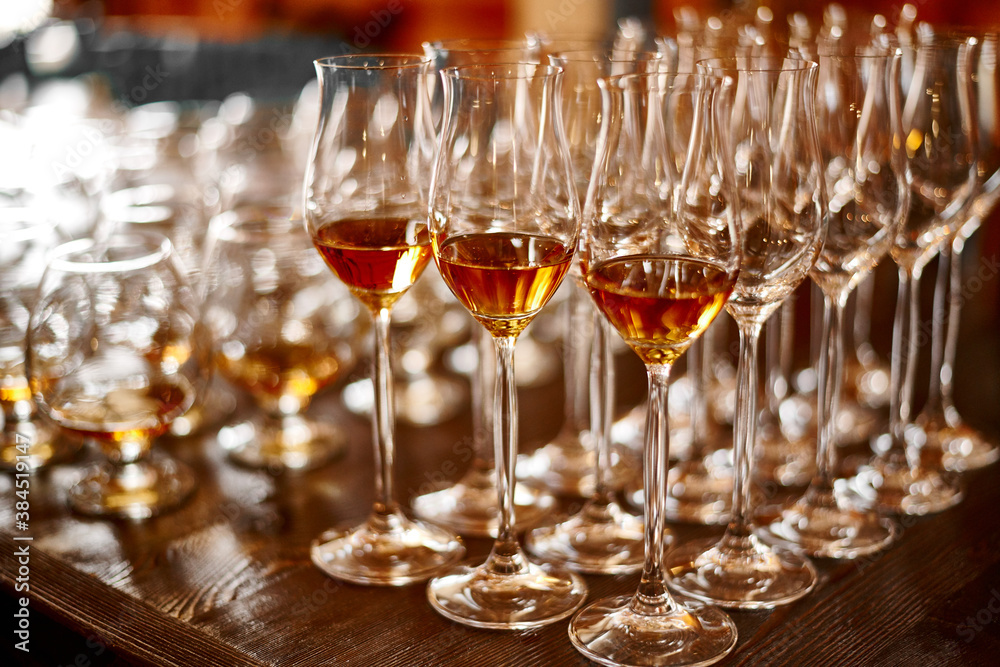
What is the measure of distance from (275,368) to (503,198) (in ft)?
1.61

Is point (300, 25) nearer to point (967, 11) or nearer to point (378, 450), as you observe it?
point (967, 11)

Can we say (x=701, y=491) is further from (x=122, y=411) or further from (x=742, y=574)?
(x=122, y=411)

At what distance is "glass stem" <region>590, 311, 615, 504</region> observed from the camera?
1.05 m

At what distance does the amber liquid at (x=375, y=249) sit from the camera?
945mm

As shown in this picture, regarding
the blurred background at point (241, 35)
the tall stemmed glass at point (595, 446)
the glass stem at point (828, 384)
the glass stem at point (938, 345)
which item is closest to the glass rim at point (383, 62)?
the tall stemmed glass at point (595, 446)

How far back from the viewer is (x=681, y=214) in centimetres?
78

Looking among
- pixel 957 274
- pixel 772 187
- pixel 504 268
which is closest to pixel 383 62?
pixel 504 268

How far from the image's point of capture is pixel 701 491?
1.13 m

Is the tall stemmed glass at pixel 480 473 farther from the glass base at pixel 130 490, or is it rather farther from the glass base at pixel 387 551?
the glass base at pixel 130 490

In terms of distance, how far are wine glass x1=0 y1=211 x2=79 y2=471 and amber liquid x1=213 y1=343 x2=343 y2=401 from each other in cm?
19

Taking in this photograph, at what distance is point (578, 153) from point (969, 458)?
537 mm

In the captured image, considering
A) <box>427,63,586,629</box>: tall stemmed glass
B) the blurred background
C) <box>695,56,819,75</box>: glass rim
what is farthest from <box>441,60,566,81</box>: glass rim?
the blurred background

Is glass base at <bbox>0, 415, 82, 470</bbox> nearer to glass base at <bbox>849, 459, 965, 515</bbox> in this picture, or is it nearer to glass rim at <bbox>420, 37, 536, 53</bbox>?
glass rim at <bbox>420, 37, 536, 53</bbox>

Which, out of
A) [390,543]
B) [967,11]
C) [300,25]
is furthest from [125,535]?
[300,25]
